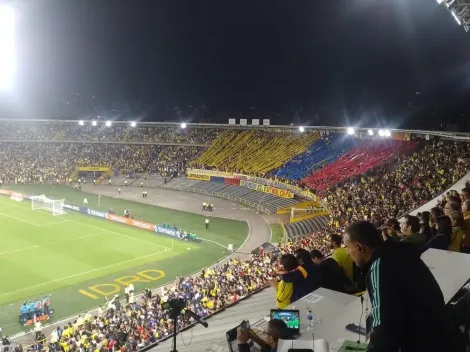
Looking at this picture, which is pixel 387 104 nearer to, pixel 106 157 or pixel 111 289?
pixel 106 157

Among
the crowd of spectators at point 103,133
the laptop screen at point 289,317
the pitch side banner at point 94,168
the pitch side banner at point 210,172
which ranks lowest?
the laptop screen at point 289,317

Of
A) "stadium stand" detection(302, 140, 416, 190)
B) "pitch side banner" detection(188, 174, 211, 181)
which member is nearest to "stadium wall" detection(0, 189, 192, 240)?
"stadium stand" detection(302, 140, 416, 190)

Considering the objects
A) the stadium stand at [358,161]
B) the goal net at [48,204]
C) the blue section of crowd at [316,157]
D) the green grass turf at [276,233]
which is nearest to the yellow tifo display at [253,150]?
the blue section of crowd at [316,157]

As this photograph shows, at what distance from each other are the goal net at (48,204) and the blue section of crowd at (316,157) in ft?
71.7

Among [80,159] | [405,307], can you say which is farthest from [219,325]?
[80,159]

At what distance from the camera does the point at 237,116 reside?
82.9 metres

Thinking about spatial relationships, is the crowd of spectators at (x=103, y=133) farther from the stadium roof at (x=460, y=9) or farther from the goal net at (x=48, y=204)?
the stadium roof at (x=460, y=9)

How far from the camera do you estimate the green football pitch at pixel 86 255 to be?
76.2 ft

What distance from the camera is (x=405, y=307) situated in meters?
2.86

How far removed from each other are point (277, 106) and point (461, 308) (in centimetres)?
7635

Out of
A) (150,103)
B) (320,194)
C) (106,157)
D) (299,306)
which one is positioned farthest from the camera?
(150,103)

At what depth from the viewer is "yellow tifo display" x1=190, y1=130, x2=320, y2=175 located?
53403 mm

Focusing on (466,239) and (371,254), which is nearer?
(371,254)

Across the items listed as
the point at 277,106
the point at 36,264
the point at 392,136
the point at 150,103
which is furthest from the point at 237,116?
the point at 36,264
